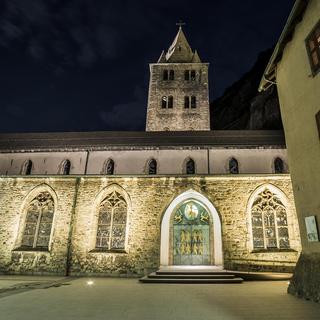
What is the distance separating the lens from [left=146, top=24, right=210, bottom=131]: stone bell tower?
2845 centimetres

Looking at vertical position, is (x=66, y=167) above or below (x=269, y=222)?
above

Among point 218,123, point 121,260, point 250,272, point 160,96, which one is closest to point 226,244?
point 250,272

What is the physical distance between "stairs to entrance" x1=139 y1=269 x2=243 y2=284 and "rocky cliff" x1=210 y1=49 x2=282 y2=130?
2073 centimetres

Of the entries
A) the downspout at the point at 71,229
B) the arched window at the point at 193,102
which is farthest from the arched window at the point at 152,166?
the arched window at the point at 193,102

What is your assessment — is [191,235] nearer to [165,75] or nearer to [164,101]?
[164,101]

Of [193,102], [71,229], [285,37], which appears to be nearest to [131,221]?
[71,229]

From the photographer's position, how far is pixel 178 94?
30078 mm

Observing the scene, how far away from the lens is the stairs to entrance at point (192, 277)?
1006cm

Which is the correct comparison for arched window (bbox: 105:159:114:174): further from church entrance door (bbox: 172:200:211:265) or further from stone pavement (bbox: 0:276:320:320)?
stone pavement (bbox: 0:276:320:320)

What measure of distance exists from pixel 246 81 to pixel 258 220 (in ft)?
121

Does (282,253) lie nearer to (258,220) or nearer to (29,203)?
(258,220)

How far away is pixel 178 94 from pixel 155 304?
87.3ft

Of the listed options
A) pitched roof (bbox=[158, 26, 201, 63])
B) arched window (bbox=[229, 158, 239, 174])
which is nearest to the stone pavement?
arched window (bbox=[229, 158, 239, 174])

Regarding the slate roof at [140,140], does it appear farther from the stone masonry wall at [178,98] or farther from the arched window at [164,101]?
the arched window at [164,101]
